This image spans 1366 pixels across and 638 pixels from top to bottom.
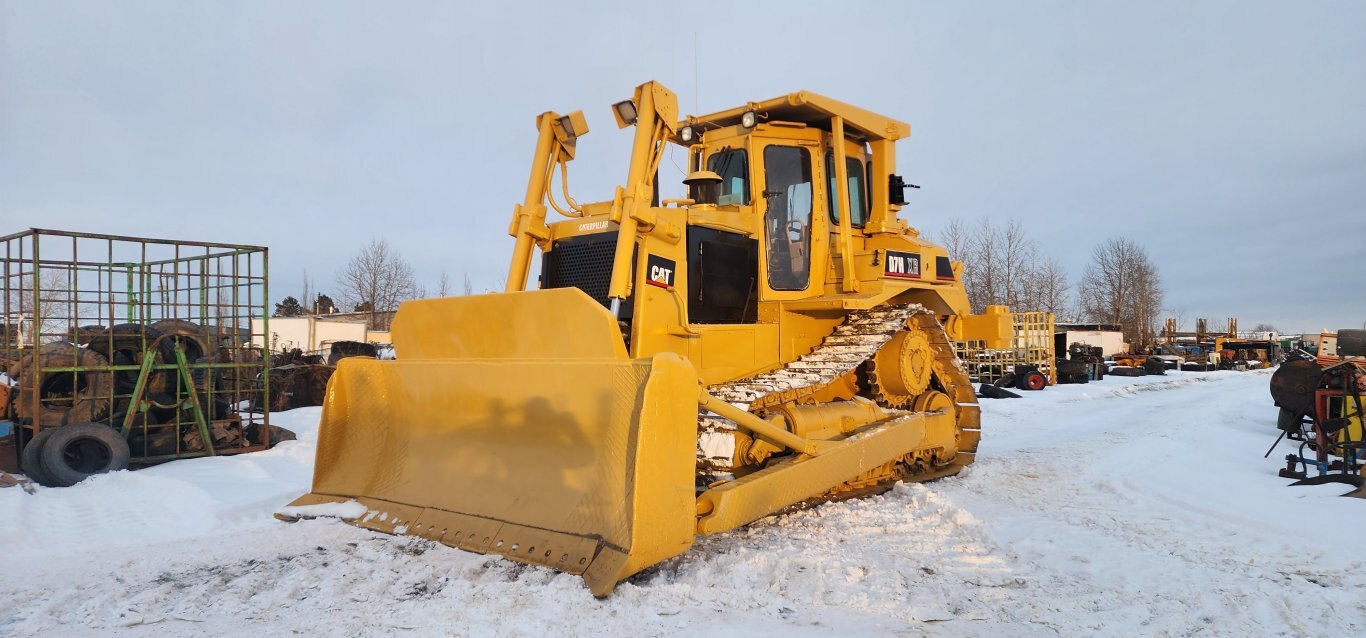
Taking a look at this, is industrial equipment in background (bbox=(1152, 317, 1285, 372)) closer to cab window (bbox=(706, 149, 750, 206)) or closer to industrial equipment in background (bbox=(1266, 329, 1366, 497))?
industrial equipment in background (bbox=(1266, 329, 1366, 497))

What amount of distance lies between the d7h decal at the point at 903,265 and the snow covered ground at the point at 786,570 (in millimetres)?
1990

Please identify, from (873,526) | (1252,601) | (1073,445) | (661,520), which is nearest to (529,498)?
(661,520)

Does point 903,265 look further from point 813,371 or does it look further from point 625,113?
point 625,113

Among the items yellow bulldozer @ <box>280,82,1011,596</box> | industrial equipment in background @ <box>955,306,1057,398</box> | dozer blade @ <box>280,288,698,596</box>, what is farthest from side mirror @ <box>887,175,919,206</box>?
industrial equipment in background @ <box>955,306,1057,398</box>

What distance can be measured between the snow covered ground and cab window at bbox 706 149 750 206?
8.91 feet

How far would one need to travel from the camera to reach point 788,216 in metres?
6.68

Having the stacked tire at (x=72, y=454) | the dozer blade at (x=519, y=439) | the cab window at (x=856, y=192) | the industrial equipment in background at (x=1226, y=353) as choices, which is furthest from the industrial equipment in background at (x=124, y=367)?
the industrial equipment in background at (x=1226, y=353)

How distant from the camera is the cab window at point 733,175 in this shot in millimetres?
6555

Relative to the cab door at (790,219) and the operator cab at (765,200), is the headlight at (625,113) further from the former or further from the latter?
the cab door at (790,219)

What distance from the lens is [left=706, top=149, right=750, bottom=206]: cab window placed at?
6555mm

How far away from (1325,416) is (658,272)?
770 centimetres

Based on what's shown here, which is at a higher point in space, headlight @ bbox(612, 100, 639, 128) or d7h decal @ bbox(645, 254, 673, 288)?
headlight @ bbox(612, 100, 639, 128)

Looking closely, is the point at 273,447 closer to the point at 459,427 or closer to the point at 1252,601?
the point at 459,427

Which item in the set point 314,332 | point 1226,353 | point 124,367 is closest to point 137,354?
point 124,367
